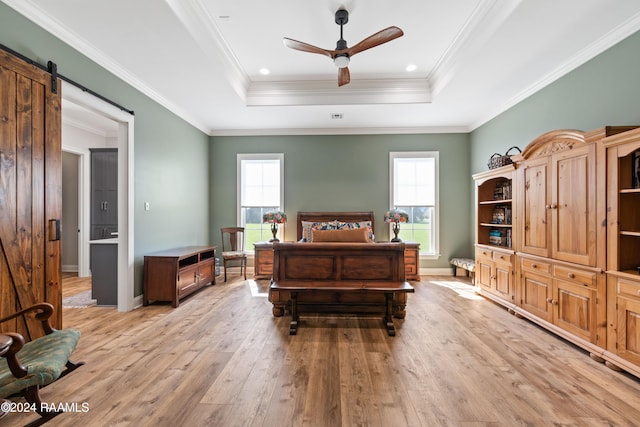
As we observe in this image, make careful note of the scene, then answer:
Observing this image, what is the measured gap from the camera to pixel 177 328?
3.12 meters

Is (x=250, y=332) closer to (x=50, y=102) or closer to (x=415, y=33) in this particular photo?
(x=50, y=102)

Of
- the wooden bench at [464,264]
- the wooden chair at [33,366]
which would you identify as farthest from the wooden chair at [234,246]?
the wooden bench at [464,264]

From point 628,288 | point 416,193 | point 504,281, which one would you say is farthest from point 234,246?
point 628,288

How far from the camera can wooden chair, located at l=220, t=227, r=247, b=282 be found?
5258mm

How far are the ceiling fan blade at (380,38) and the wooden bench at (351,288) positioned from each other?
8.01 feet

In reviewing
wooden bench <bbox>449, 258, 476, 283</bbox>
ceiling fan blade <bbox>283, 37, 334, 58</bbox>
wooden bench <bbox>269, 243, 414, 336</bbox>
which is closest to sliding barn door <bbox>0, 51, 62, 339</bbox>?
wooden bench <bbox>269, 243, 414, 336</bbox>

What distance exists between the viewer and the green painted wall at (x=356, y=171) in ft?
19.1

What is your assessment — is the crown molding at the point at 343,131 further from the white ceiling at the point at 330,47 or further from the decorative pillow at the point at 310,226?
the decorative pillow at the point at 310,226

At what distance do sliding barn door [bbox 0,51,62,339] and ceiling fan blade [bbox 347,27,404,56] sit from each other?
9.23ft

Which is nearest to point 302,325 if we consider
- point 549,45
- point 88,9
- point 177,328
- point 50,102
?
point 177,328

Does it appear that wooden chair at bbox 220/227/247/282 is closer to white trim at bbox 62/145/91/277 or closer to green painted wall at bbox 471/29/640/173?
white trim at bbox 62/145/91/277

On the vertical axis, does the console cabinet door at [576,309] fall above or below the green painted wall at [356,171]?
below

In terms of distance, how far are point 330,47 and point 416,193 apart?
344 centimetres

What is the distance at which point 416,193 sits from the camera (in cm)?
592
